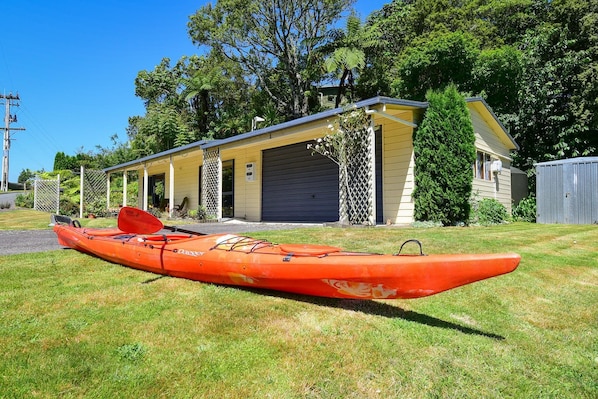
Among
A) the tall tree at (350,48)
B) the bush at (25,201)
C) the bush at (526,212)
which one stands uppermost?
the tall tree at (350,48)

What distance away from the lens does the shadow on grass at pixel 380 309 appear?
2660mm

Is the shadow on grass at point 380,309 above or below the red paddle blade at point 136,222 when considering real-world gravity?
below

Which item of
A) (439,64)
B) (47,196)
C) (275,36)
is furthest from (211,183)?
(275,36)

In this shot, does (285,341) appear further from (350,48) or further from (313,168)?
(350,48)

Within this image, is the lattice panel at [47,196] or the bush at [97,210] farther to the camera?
the lattice panel at [47,196]

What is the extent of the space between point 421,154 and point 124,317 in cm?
760

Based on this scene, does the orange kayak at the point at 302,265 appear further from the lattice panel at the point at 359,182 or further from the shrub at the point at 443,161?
the shrub at the point at 443,161

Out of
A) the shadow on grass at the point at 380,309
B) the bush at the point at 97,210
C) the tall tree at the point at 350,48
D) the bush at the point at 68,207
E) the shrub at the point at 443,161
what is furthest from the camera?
the tall tree at the point at 350,48

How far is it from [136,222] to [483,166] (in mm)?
10774

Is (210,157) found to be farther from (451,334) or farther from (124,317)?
(451,334)

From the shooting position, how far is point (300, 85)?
77.9 ft

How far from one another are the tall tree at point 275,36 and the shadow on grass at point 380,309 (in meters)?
21.1

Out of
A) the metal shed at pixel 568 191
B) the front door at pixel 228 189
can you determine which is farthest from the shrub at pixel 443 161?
the front door at pixel 228 189

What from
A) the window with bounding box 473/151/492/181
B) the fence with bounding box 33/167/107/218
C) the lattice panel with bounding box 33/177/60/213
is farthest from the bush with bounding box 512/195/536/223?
the lattice panel with bounding box 33/177/60/213
